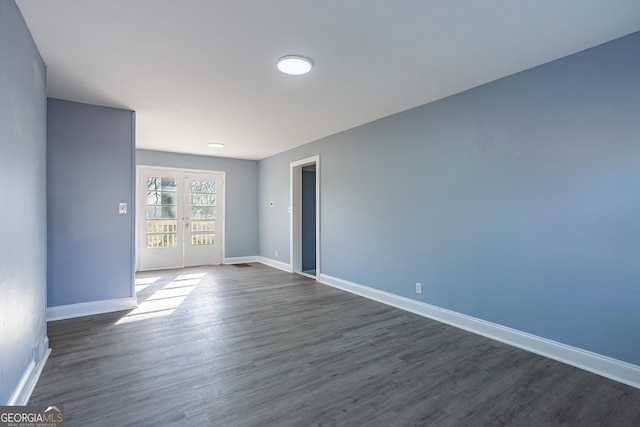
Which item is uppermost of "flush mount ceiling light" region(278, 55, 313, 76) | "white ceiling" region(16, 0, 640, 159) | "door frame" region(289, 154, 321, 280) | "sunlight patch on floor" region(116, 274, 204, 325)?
"white ceiling" region(16, 0, 640, 159)

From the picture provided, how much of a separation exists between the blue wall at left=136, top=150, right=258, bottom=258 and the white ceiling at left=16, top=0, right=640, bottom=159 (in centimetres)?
333

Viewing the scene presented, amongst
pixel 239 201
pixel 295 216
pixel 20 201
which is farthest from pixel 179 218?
pixel 20 201

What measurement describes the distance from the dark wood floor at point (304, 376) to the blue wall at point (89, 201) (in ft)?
1.51

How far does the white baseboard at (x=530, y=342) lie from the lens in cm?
234

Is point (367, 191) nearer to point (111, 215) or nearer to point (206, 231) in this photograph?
point (111, 215)

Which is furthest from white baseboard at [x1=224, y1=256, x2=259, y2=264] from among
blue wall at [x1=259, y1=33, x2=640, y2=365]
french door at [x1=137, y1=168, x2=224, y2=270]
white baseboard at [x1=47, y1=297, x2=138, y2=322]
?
blue wall at [x1=259, y1=33, x2=640, y2=365]

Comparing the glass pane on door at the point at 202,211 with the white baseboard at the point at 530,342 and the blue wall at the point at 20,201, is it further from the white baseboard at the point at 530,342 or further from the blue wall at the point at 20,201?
the white baseboard at the point at 530,342

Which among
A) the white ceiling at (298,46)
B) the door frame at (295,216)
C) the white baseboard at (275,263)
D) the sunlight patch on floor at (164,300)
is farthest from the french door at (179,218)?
the white ceiling at (298,46)

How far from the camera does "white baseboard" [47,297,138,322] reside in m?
3.60

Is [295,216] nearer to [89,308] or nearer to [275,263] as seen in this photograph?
[275,263]

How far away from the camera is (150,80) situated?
10.1 feet

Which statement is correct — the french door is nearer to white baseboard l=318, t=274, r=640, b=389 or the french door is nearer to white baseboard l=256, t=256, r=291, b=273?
white baseboard l=256, t=256, r=291, b=273

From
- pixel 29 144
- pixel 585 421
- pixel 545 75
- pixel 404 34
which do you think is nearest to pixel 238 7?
pixel 404 34

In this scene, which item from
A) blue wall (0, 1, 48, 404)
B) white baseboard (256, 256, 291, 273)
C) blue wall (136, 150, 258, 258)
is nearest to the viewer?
blue wall (0, 1, 48, 404)
